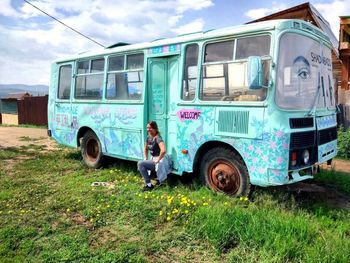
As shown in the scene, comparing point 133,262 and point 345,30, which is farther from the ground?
point 345,30

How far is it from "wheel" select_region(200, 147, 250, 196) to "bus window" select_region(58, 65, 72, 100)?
15.3ft

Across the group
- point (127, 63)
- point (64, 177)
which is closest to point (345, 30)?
point (127, 63)

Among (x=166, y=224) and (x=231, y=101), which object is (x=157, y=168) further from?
(x=231, y=101)

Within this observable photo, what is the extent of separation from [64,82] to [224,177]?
5.44 metres

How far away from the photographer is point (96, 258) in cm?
414

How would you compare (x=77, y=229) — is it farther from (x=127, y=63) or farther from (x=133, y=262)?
(x=127, y=63)

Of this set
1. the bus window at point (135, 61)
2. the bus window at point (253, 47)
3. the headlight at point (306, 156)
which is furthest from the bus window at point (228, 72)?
the bus window at point (135, 61)

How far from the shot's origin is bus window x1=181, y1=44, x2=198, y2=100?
245 inches

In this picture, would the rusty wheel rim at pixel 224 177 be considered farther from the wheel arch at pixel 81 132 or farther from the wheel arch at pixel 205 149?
the wheel arch at pixel 81 132

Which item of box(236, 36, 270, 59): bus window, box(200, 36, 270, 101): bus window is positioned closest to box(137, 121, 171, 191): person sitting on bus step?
box(200, 36, 270, 101): bus window

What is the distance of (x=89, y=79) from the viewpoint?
857cm

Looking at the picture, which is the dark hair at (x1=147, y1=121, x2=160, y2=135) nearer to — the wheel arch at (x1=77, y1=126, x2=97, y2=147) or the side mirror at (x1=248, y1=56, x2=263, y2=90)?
the side mirror at (x1=248, y1=56, x2=263, y2=90)

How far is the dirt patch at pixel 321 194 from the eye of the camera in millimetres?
6045

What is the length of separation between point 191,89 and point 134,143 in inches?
73.6
